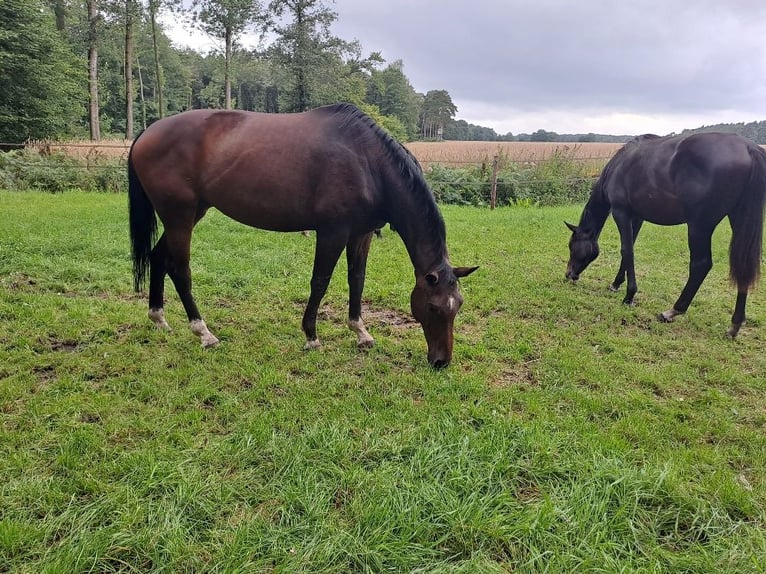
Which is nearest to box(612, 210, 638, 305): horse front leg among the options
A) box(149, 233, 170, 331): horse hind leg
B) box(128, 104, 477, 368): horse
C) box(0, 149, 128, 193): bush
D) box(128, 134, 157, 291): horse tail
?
box(128, 104, 477, 368): horse

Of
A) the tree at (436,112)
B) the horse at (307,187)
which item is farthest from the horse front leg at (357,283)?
the tree at (436,112)

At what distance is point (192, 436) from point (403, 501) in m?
1.22

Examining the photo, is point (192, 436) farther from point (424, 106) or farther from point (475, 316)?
point (424, 106)

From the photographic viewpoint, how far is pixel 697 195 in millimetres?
4168

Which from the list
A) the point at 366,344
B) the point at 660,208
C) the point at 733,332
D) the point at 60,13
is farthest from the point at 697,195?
the point at 60,13

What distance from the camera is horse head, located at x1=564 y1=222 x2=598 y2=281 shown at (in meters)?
5.43

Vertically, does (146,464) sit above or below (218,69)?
below

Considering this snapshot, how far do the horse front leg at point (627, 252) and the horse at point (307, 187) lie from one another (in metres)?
2.73

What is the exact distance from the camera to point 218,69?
24469mm

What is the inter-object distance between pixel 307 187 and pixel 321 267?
63cm

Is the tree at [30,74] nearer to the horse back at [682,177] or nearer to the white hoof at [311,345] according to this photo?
the white hoof at [311,345]

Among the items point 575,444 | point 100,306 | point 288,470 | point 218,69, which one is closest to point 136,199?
point 100,306

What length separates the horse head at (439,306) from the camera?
122 inches

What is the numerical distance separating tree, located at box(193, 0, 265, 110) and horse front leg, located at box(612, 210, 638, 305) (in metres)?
21.2
